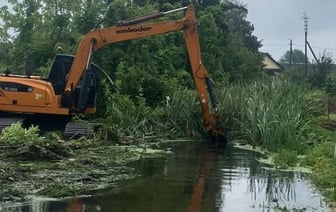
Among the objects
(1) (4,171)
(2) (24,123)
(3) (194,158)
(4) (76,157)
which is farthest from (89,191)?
(2) (24,123)

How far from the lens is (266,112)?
19.4m

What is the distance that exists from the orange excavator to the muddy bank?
241 centimetres

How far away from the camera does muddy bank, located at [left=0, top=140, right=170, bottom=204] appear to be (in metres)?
10.9

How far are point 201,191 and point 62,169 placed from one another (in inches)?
125

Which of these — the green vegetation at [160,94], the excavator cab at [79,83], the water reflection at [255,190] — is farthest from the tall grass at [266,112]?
the excavator cab at [79,83]

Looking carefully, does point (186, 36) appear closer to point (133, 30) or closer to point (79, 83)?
point (133, 30)

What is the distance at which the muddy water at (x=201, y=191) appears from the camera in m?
10.1

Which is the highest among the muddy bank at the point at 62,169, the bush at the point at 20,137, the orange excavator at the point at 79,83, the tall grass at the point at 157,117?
the orange excavator at the point at 79,83

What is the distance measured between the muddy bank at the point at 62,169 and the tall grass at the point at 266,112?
11.5ft

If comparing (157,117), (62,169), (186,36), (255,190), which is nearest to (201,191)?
(255,190)

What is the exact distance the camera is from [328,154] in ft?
51.8

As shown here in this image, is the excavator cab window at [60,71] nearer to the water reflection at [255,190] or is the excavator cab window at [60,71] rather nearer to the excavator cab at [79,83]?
the excavator cab at [79,83]

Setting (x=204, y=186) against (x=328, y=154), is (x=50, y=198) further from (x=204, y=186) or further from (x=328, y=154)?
(x=328, y=154)

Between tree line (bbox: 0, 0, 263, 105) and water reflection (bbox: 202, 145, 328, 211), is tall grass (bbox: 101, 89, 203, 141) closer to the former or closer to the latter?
tree line (bbox: 0, 0, 263, 105)
